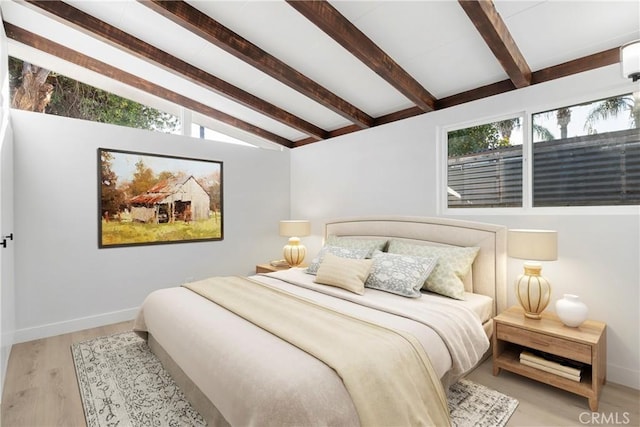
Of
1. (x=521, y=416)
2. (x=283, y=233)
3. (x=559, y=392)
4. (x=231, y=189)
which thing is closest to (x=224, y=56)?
(x=231, y=189)

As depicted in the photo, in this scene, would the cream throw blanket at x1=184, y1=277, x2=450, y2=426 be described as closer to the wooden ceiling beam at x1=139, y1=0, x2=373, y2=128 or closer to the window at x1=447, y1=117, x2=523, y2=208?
the window at x1=447, y1=117, x2=523, y2=208

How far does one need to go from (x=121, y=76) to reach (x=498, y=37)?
386 cm

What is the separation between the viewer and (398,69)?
2852 millimetres

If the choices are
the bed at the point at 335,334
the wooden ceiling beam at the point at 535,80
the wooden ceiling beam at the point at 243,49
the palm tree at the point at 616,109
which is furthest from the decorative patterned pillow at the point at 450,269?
the wooden ceiling beam at the point at 243,49

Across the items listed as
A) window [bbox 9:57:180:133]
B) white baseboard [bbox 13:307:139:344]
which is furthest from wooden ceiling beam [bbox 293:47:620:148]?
white baseboard [bbox 13:307:139:344]

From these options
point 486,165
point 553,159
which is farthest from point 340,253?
point 553,159

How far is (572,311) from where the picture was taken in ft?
7.27

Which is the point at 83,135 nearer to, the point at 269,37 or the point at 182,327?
the point at 269,37

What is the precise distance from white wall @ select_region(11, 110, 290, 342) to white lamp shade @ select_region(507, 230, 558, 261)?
3.70 m

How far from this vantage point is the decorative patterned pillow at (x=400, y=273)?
2656 millimetres

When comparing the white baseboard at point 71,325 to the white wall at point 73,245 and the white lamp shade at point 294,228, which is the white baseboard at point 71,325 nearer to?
the white wall at point 73,245

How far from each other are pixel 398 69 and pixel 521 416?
9.12ft

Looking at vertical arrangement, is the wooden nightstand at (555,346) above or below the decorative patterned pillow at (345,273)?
below

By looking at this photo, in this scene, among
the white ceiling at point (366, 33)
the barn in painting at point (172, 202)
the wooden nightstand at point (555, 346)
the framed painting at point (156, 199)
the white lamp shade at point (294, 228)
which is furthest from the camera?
the white lamp shade at point (294, 228)
